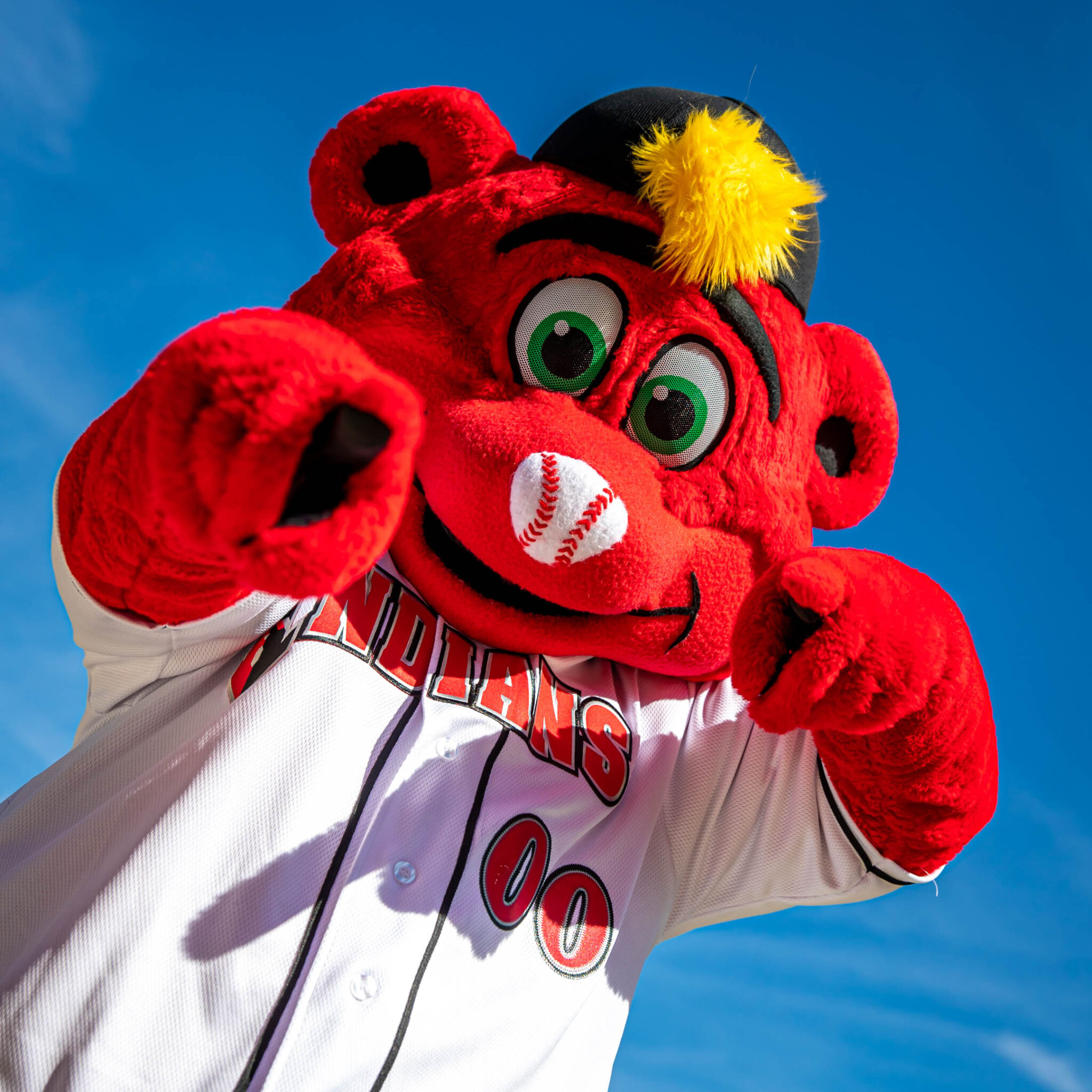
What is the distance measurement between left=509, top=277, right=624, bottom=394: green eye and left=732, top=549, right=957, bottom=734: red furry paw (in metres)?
0.33

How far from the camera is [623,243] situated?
1.12 m

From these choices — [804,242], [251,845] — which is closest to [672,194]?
[804,242]

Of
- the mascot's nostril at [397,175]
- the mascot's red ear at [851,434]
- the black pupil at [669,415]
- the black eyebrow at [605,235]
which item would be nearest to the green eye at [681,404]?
the black pupil at [669,415]

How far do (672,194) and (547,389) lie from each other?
27 cm

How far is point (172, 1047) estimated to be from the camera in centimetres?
86

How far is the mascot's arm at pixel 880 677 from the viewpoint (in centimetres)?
86

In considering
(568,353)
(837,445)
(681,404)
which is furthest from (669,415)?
(837,445)

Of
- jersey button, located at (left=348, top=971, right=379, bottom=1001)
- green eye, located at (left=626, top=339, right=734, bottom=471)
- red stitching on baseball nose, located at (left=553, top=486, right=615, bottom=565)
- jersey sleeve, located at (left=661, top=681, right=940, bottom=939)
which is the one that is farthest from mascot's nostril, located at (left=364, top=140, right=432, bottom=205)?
jersey button, located at (left=348, top=971, right=379, bottom=1001)

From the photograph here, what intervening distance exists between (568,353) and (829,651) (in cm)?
45

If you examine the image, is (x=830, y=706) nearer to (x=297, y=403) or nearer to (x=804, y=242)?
(x=297, y=403)

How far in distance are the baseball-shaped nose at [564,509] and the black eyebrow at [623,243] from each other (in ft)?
0.97

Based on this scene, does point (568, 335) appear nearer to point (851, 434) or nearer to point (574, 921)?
point (851, 434)

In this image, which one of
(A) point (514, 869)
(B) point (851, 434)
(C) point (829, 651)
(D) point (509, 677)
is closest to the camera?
(C) point (829, 651)

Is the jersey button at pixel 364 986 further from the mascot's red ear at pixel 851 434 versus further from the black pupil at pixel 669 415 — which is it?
the mascot's red ear at pixel 851 434
